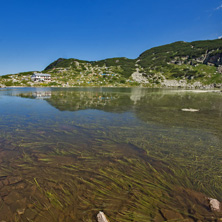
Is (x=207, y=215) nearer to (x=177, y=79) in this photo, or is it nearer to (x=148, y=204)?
(x=148, y=204)

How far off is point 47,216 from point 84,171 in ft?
8.36

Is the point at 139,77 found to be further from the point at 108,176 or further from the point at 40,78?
the point at 108,176

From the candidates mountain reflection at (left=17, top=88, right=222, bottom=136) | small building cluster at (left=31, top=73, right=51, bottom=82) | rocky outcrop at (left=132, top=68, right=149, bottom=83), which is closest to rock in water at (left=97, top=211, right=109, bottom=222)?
mountain reflection at (left=17, top=88, right=222, bottom=136)

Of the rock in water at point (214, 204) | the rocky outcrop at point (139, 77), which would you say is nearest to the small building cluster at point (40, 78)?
the rocky outcrop at point (139, 77)

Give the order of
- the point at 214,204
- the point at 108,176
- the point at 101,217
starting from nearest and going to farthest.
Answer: the point at 101,217, the point at 214,204, the point at 108,176

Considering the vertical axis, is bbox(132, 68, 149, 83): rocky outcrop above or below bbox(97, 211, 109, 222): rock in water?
above

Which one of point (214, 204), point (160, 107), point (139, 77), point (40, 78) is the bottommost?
point (214, 204)

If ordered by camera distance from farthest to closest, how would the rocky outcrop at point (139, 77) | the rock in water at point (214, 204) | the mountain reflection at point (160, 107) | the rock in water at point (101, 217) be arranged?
the rocky outcrop at point (139, 77) < the mountain reflection at point (160, 107) < the rock in water at point (214, 204) < the rock in water at point (101, 217)

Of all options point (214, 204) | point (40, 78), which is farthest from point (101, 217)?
point (40, 78)

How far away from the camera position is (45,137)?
11328 mm

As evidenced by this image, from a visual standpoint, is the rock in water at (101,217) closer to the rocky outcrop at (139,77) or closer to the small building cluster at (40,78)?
the rocky outcrop at (139,77)

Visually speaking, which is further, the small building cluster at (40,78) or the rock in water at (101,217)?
the small building cluster at (40,78)

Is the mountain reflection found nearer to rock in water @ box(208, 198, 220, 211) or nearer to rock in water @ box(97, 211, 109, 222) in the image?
rock in water @ box(208, 198, 220, 211)

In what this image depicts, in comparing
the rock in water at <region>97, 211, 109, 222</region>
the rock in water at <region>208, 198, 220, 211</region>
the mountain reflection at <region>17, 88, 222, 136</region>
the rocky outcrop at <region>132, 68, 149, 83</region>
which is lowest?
the rock in water at <region>208, 198, 220, 211</region>
